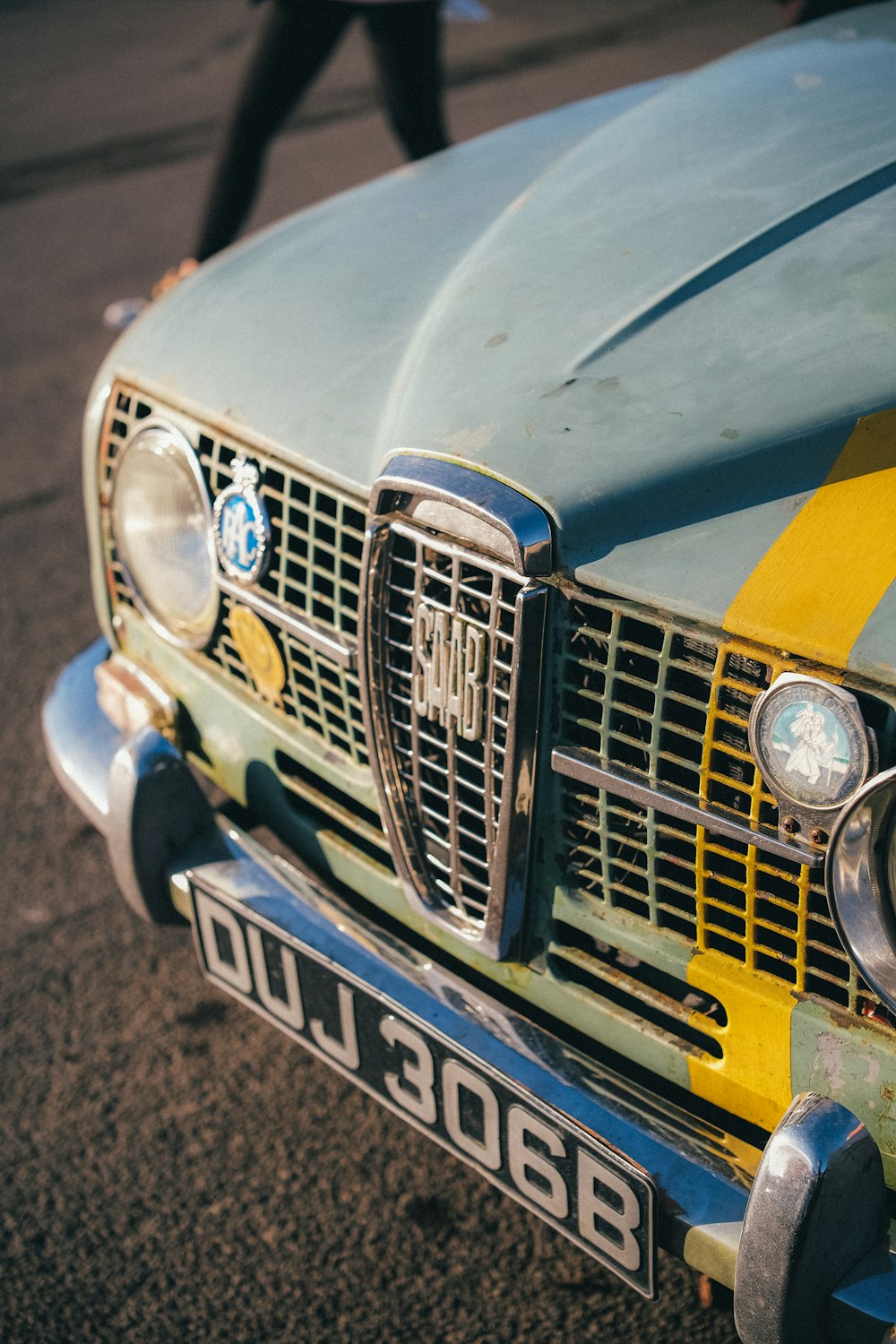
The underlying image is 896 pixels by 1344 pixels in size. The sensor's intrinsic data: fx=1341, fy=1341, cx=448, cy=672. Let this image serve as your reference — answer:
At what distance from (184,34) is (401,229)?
804 cm

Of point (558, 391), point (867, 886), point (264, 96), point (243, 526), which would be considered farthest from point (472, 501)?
point (264, 96)

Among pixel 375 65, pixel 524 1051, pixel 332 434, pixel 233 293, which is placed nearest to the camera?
pixel 524 1051

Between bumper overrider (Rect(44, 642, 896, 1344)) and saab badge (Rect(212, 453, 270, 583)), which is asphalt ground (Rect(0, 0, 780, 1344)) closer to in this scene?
bumper overrider (Rect(44, 642, 896, 1344))

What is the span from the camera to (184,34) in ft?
30.3

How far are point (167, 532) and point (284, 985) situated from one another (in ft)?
2.31

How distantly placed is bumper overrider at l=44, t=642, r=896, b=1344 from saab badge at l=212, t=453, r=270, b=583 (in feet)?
0.95

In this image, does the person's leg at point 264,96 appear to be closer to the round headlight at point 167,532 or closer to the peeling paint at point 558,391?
the round headlight at point 167,532

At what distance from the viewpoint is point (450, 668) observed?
5.23 feet

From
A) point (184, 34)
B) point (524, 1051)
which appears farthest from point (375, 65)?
point (184, 34)

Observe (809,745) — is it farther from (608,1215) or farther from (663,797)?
(608,1215)

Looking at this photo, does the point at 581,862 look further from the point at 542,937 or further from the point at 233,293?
the point at 233,293

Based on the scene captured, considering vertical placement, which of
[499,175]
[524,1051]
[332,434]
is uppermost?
[499,175]

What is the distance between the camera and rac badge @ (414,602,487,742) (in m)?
1.56

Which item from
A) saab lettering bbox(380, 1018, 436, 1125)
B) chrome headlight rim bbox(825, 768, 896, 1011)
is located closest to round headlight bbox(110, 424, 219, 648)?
saab lettering bbox(380, 1018, 436, 1125)
